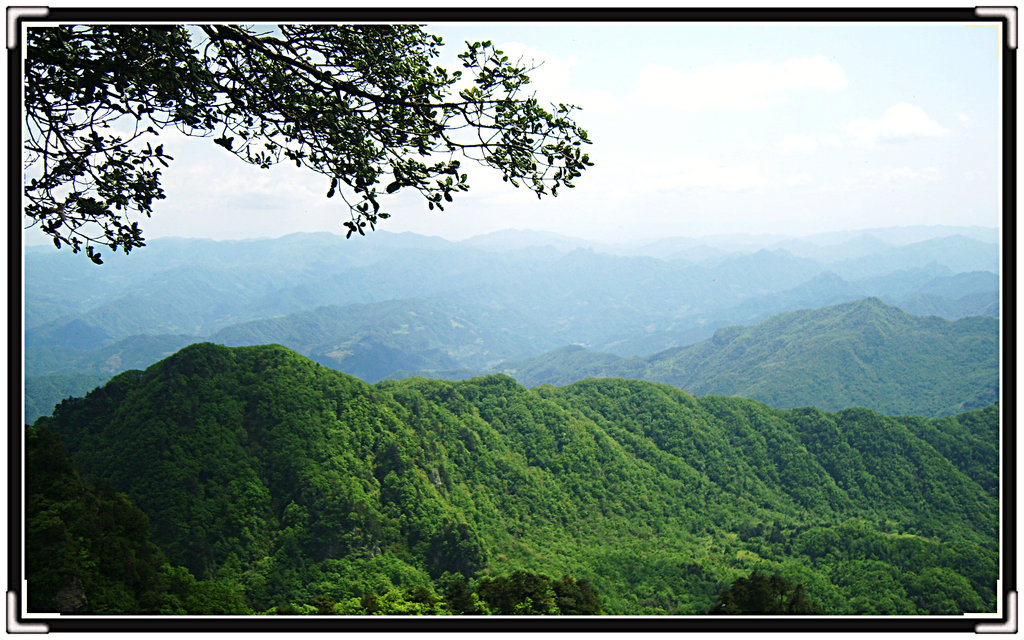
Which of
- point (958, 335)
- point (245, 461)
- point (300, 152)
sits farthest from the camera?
point (958, 335)

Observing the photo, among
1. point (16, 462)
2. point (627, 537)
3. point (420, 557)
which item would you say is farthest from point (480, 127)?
point (627, 537)

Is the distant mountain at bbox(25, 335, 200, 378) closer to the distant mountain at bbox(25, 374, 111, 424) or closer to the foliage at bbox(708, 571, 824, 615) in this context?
the distant mountain at bbox(25, 374, 111, 424)

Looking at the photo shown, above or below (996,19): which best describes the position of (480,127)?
below

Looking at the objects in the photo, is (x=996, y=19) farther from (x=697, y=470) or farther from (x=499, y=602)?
(x=697, y=470)

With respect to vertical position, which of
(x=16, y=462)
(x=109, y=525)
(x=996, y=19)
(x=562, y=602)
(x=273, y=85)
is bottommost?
(x=562, y=602)

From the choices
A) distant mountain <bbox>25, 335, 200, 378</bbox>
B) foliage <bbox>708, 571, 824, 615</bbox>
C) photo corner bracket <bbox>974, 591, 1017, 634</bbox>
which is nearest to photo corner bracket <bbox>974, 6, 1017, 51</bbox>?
photo corner bracket <bbox>974, 591, 1017, 634</bbox>

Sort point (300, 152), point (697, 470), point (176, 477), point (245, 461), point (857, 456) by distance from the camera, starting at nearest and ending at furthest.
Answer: point (300, 152) → point (176, 477) → point (245, 461) → point (697, 470) → point (857, 456)

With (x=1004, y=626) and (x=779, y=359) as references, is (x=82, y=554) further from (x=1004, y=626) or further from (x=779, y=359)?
(x=779, y=359)
